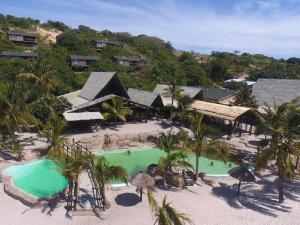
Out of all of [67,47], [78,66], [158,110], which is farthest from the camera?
[67,47]

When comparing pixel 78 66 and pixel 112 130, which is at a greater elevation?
pixel 78 66

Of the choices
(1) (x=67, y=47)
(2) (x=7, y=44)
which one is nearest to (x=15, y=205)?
(2) (x=7, y=44)

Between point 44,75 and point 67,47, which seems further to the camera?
point 67,47

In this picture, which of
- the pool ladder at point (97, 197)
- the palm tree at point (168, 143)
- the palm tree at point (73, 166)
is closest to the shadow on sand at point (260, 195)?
the palm tree at point (168, 143)

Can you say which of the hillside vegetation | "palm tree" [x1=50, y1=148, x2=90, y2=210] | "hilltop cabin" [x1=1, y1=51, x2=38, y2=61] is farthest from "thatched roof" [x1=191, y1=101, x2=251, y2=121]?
"hilltop cabin" [x1=1, y1=51, x2=38, y2=61]

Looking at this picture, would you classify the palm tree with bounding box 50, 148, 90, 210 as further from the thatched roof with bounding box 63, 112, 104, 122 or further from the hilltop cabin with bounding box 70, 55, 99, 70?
the hilltop cabin with bounding box 70, 55, 99, 70

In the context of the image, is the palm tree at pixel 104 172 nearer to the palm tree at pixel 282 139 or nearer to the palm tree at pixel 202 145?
the palm tree at pixel 202 145

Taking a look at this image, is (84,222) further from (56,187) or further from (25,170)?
(25,170)
